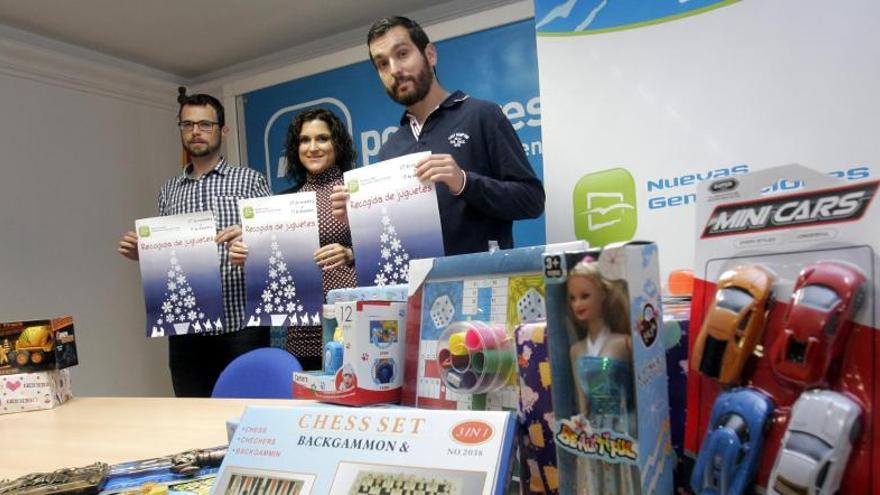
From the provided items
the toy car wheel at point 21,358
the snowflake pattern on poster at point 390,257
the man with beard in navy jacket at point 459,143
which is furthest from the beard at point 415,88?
the toy car wheel at point 21,358

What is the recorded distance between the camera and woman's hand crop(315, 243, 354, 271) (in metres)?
1.96

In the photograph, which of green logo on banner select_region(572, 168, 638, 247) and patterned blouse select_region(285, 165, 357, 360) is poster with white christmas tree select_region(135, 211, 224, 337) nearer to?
patterned blouse select_region(285, 165, 357, 360)

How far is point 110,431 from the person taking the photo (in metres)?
1.44

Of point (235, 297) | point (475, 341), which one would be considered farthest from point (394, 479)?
point (235, 297)

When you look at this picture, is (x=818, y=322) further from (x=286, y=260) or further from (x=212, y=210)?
(x=212, y=210)

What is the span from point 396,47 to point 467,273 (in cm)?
119

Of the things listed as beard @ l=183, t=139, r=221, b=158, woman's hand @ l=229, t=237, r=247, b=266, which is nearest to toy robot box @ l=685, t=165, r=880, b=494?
woman's hand @ l=229, t=237, r=247, b=266

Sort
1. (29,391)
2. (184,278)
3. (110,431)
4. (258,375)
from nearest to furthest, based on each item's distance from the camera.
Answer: (110,431), (29,391), (258,375), (184,278)

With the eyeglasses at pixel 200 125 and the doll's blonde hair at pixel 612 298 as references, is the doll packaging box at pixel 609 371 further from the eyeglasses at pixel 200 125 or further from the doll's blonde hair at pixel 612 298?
the eyeglasses at pixel 200 125

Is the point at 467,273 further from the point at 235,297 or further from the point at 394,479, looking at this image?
the point at 235,297

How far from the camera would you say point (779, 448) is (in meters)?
0.53

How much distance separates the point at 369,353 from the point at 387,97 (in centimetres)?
303

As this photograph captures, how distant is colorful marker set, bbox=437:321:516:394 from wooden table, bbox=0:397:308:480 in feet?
2.05

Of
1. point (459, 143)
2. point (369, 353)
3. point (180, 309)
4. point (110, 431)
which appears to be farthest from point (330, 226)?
point (369, 353)
